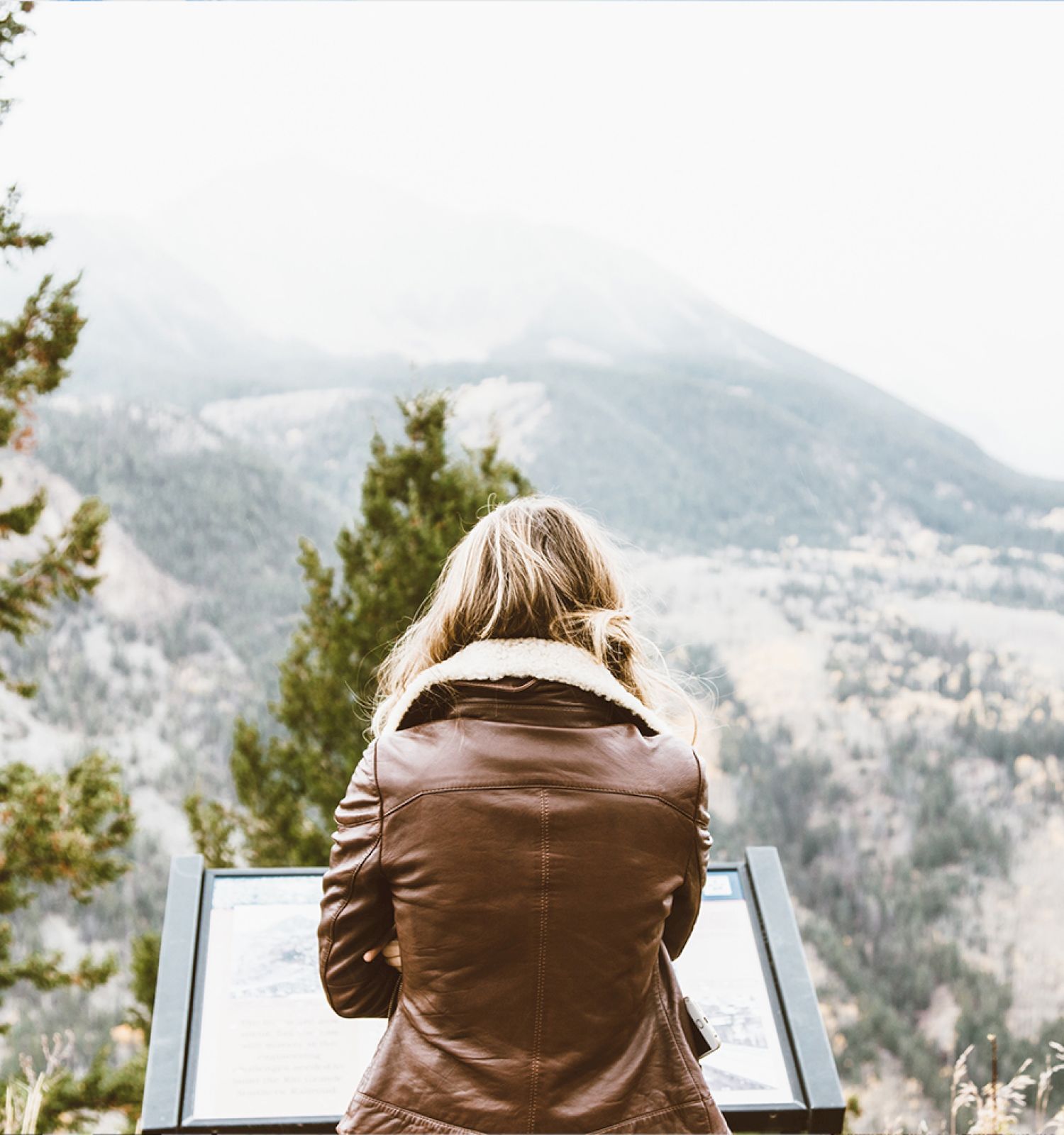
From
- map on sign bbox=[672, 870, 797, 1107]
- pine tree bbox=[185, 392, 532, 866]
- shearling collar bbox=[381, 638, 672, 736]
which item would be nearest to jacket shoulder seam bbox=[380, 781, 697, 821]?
shearling collar bbox=[381, 638, 672, 736]

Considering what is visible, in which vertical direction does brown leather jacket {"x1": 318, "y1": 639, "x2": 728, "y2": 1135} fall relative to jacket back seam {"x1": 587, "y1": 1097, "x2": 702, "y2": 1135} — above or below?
above

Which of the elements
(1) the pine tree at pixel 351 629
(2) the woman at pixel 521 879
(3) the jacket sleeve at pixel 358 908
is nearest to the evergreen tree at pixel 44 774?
(1) the pine tree at pixel 351 629

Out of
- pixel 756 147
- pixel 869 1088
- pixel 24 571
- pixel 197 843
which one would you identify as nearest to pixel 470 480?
pixel 24 571

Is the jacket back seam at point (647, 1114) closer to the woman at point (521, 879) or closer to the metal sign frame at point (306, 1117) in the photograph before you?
the woman at point (521, 879)

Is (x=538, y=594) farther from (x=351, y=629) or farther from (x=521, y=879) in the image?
(x=351, y=629)

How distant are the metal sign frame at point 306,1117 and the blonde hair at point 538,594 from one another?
0.87 metres

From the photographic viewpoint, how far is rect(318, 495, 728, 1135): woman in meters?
1.30

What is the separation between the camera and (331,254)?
293 inches

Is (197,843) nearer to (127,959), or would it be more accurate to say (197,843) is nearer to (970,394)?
(127,959)

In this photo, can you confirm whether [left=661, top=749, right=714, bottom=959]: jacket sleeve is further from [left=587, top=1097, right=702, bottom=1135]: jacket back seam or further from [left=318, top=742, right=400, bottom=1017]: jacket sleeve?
[left=318, top=742, right=400, bottom=1017]: jacket sleeve

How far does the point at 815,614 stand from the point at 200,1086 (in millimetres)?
5507

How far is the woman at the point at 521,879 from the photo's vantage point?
1.30 meters

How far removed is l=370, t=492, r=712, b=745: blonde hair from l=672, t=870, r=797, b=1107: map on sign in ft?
2.47

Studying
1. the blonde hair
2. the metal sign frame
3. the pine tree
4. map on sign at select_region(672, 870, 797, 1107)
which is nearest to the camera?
the blonde hair
